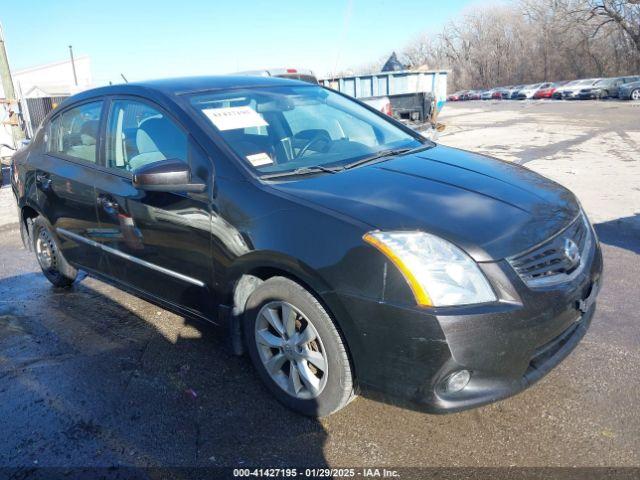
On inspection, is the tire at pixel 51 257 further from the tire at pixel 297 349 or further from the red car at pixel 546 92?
the red car at pixel 546 92

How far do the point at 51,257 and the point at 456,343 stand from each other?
12.7 ft

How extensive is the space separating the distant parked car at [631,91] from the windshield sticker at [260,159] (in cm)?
3758

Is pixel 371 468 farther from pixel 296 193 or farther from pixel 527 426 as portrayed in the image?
pixel 296 193

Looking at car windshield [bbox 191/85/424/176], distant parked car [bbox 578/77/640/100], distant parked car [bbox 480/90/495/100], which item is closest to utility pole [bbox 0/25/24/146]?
car windshield [bbox 191/85/424/176]

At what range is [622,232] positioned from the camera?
5.62 meters

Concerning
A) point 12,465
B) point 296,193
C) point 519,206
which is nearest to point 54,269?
point 12,465

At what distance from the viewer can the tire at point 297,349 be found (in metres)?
2.44

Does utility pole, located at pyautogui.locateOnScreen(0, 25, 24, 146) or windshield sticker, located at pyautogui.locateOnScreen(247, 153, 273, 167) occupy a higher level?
utility pole, located at pyautogui.locateOnScreen(0, 25, 24, 146)

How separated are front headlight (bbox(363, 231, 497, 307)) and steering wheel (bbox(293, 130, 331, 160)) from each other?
3.81ft

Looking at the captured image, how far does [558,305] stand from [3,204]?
32.9 feet

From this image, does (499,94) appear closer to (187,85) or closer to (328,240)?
(187,85)

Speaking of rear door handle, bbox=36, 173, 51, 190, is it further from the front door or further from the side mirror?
the side mirror

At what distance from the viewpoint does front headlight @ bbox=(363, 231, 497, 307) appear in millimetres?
2186

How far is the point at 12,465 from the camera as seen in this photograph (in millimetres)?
2473
